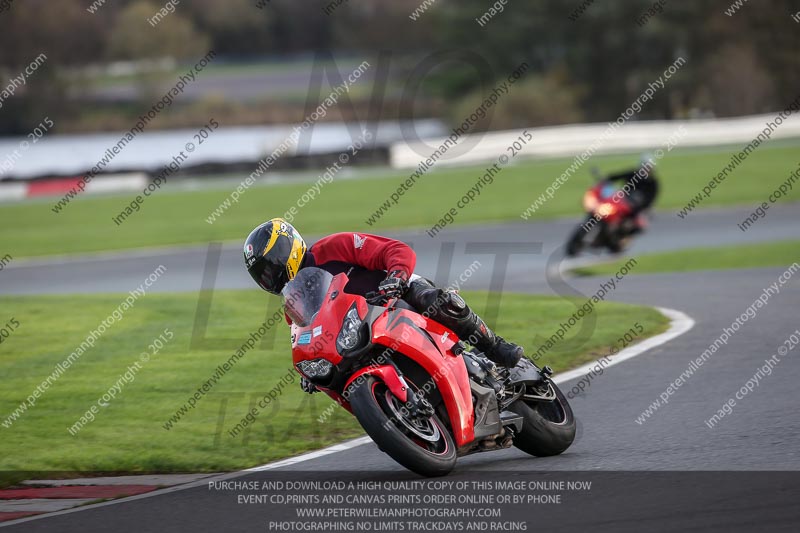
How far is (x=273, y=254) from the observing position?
599 cm

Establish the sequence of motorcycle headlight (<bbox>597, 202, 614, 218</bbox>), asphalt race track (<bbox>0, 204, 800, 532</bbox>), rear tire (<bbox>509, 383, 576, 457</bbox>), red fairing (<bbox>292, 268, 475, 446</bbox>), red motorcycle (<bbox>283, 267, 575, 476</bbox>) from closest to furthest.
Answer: asphalt race track (<bbox>0, 204, 800, 532</bbox>), red motorcycle (<bbox>283, 267, 575, 476</bbox>), red fairing (<bbox>292, 268, 475, 446</bbox>), rear tire (<bbox>509, 383, 576, 457</bbox>), motorcycle headlight (<bbox>597, 202, 614, 218</bbox>)

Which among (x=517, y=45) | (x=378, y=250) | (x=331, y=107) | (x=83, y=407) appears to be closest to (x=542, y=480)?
(x=378, y=250)

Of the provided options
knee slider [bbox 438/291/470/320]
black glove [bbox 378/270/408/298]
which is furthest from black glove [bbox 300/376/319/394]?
knee slider [bbox 438/291/470/320]

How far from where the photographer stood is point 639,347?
9.45m

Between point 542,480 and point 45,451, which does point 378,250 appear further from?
point 45,451

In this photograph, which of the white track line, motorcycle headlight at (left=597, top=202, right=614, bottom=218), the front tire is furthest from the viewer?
motorcycle headlight at (left=597, top=202, right=614, bottom=218)

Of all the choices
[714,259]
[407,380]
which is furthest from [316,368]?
[714,259]

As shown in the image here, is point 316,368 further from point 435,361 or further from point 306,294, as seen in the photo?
point 435,361

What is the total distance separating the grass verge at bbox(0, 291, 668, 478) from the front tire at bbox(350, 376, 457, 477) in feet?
4.90

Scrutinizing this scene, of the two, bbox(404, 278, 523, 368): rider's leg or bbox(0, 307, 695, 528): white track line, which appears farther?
bbox(404, 278, 523, 368): rider's leg

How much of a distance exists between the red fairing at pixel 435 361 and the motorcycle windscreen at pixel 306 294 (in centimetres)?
33

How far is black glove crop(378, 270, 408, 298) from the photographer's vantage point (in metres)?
5.82

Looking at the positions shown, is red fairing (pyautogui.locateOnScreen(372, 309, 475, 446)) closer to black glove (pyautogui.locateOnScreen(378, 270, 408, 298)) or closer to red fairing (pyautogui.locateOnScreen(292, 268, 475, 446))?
red fairing (pyautogui.locateOnScreen(292, 268, 475, 446))

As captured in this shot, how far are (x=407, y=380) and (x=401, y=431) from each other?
0.38 m
